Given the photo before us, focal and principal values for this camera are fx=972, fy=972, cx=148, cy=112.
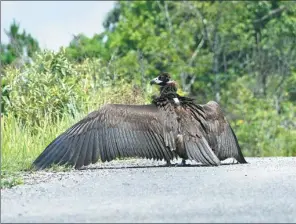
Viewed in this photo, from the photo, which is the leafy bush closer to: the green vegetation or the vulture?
the green vegetation

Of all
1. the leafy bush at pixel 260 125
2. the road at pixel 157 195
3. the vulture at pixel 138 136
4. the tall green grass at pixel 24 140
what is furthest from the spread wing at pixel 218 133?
the leafy bush at pixel 260 125

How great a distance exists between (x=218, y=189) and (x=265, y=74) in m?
28.4

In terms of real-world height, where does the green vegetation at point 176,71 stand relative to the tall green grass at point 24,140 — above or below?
above

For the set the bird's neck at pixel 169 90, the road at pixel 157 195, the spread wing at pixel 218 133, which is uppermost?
Result: the bird's neck at pixel 169 90

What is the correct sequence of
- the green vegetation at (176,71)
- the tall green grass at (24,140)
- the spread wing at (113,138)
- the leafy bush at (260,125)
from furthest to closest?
the leafy bush at (260,125) < the green vegetation at (176,71) < the spread wing at (113,138) < the tall green grass at (24,140)

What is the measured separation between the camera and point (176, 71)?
133ft

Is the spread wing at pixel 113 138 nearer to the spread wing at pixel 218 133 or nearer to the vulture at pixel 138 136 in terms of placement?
the vulture at pixel 138 136

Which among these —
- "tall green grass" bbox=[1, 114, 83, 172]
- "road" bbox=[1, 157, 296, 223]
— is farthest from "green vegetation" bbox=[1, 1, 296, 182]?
"road" bbox=[1, 157, 296, 223]

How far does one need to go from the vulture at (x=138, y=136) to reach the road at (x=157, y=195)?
0.23 m

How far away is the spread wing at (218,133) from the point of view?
537 inches

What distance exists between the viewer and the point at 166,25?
4353 centimetres

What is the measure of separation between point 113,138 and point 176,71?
2774cm

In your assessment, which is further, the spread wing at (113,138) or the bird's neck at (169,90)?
the bird's neck at (169,90)

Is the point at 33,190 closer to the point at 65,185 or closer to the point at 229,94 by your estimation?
the point at 65,185
